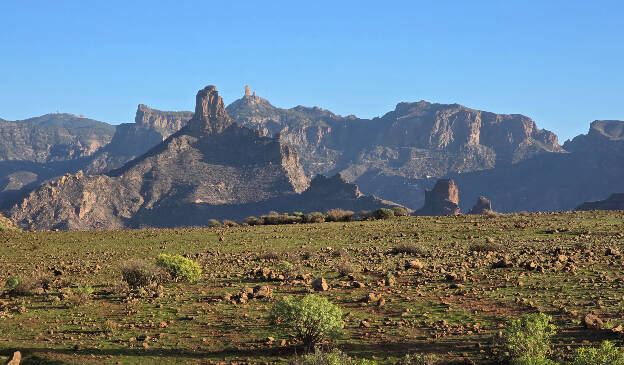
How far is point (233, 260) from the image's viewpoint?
25.6 metres

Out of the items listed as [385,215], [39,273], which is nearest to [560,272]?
[39,273]

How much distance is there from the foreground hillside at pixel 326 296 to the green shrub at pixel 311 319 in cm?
40

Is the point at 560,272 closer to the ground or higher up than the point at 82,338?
higher up

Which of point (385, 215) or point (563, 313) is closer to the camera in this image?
point (563, 313)

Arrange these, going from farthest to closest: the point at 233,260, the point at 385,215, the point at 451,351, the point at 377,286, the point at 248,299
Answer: the point at 385,215
the point at 233,260
the point at 377,286
the point at 248,299
the point at 451,351

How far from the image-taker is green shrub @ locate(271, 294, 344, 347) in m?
12.6

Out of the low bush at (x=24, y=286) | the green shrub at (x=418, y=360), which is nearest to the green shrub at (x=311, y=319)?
the green shrub at (x=418, y=360)

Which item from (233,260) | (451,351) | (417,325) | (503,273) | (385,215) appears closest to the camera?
(451,351)

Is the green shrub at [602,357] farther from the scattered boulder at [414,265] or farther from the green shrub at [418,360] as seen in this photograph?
the scattered boulder at [414,265]

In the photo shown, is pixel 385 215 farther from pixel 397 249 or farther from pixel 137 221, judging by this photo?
pixel 137 221

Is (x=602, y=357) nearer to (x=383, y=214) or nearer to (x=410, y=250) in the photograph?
(x=410, y=250)

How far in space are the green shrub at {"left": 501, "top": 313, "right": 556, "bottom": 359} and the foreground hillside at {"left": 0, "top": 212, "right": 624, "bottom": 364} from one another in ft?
1.46

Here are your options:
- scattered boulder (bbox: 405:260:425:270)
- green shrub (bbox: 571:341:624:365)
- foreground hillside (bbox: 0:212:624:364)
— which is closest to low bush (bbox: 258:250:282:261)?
foreground hillside (bbox: 0:212:624:364)

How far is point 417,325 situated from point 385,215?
34.0 metres
